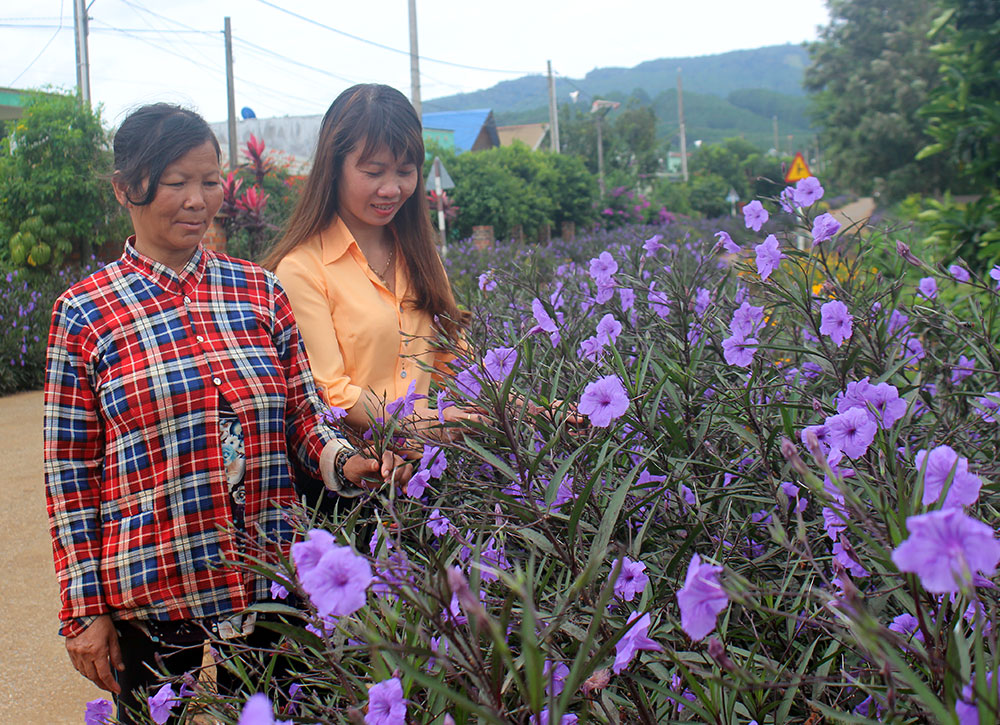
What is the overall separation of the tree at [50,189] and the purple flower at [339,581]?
34.9 feet

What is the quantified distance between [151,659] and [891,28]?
112 feet

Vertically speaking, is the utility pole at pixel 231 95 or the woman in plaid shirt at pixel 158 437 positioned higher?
the utility pole at pixel 231 95

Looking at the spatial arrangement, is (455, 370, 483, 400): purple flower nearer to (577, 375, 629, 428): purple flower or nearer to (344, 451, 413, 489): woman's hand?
(344, 451, 413, 489): woman's hand

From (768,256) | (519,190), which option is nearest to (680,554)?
(768,256)

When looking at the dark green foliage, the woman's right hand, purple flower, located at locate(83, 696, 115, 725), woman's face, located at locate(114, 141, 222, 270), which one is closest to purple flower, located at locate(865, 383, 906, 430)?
purple flower, located at locate(83, 696, 115, 725)

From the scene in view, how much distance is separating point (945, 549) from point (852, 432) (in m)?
0.43

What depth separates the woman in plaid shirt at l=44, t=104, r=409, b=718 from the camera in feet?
5.39

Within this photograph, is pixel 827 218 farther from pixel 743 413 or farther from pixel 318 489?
pixel 318 489

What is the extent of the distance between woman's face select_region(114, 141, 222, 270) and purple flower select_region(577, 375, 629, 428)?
40.4 inches

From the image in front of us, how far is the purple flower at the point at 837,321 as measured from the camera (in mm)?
1379

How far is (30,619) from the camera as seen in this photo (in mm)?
3402

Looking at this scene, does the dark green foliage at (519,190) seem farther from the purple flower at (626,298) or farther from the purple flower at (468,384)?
the purple flower at (468,384)

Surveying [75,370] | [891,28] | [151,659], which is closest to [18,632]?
[151,659]

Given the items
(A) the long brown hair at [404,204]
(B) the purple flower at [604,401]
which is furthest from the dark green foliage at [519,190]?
(B) the purple flower at [604,401]
